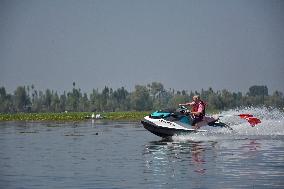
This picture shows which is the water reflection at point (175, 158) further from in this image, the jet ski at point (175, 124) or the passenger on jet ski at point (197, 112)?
the passenger on jet ski at point (197, 112)

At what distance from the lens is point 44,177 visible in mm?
19984

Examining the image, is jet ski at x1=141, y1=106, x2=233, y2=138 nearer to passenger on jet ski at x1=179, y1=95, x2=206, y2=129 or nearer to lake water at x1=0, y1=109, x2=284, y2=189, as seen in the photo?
passenger on jet ski at x1=179, y1=95, x2=206, y2=129

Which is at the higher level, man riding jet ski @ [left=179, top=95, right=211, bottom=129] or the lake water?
man riding jet ski @ [left=179, top=95, right=211, bottom=129]

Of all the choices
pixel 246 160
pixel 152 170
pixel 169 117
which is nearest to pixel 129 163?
pixel 152 170

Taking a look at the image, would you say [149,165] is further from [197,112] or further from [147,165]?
[197,112]

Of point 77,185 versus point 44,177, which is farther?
point 44,177

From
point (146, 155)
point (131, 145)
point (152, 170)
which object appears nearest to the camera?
point (152, 170)

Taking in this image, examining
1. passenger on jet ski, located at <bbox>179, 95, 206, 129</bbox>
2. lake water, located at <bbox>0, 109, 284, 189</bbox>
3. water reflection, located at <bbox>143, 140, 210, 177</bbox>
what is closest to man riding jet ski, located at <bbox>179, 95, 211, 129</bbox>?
passenger on jet ski, located at <bbox>179, 95, 206, 129</bbox>

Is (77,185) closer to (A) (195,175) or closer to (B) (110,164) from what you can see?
(A) (195,175)

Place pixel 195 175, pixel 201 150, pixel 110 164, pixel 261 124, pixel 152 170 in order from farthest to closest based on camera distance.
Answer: pixel 261 124, pixel 201 150, pixel 110 164, pixel 152 170, pixel 195 175

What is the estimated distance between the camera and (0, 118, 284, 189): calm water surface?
1842 centimetres

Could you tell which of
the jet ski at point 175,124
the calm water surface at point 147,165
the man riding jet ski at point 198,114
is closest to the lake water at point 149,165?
the calm water surface at point 147,165

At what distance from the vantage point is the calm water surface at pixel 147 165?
18422mm

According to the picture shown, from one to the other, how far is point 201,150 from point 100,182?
11.1m
